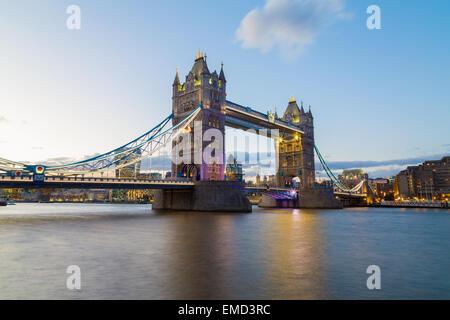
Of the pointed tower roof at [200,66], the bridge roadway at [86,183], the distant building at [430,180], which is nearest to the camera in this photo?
the bridge roadway at [86,183]

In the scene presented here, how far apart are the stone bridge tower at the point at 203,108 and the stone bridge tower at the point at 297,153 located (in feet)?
103

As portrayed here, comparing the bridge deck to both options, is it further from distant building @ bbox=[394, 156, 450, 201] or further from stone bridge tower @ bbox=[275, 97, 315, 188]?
distant building @ bbox=[394, 156, 450, 201]

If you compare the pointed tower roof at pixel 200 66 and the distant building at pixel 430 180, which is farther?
the distant building at pixel 430 180

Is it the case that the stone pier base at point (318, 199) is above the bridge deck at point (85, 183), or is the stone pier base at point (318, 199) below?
below

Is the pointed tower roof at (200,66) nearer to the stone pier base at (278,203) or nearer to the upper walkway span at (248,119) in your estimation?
the upper walkway span at (248,119)

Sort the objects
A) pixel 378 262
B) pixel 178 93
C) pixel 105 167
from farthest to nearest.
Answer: pixel 178 93, pixel 105 167, pixel 378 262

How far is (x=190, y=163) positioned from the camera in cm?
4934

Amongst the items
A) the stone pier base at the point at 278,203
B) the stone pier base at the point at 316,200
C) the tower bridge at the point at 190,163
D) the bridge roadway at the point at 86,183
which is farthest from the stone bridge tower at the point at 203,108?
the stone pier base at the point at 278,203

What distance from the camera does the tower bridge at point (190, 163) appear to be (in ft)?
113

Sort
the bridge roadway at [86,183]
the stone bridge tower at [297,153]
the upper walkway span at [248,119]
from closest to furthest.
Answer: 1. the bridge roadway at [86,183]
2. the upper walkway span at [248,119]
3. the stone bridge tower at [297,153]

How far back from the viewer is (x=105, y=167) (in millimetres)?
37969

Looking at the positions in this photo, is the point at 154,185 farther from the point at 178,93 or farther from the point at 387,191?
the point at 387,191
